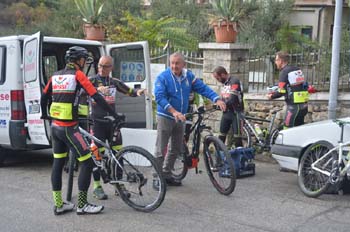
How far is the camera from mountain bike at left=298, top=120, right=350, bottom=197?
5918mm

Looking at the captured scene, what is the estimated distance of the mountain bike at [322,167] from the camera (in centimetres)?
592

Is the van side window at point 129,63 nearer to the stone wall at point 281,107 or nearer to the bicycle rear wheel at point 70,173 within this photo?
the stone wall at point 281,107

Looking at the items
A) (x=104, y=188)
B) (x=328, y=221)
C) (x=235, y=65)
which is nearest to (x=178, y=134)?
(x=104, y=188)

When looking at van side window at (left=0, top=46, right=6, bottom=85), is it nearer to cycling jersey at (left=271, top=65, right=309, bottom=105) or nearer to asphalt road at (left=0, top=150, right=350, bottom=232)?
asphalt road at (left=0, top=150, right=350, bottom=232)

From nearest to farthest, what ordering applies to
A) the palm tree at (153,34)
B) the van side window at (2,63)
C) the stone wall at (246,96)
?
the van side window at (2,63)
the stone wall at (246,96)
the palm tree at (153,34)

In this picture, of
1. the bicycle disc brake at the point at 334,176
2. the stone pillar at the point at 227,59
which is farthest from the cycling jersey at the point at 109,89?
the stone pillar at the point at 227,59

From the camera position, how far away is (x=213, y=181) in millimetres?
Result: 6570

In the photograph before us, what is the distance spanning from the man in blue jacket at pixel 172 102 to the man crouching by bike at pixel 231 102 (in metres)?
1.25

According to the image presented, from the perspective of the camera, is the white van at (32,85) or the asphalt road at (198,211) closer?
the asphalt road at (198,211)

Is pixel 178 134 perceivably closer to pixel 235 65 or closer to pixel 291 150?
pixel 291 150

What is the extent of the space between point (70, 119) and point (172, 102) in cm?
146

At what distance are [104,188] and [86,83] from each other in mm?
1848

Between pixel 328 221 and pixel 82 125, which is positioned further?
pixel 82 125

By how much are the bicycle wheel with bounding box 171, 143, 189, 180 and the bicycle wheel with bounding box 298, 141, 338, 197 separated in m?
1.48
